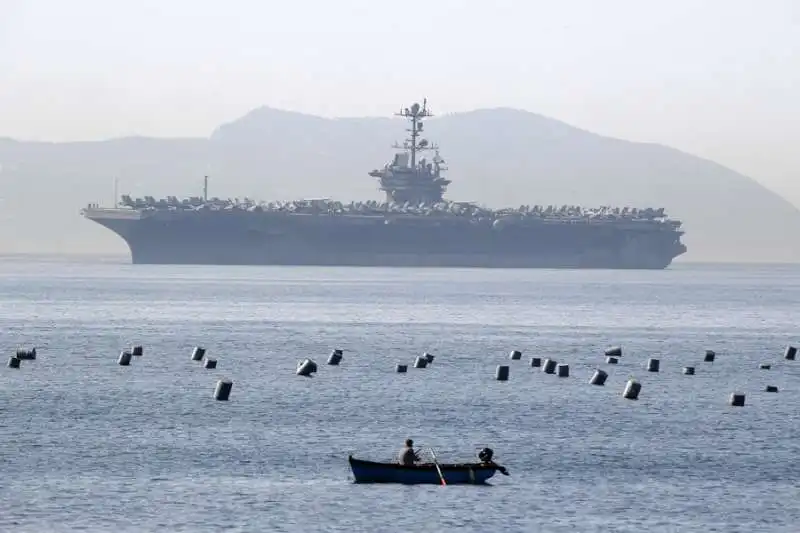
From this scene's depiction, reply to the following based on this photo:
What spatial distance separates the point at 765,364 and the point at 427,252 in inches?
3878

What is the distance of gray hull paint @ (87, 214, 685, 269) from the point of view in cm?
14150

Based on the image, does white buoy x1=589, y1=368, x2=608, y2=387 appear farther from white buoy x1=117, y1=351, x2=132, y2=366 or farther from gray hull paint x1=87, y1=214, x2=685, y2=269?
gray hull paint x1=87, y1=214, x2=685, y2=269

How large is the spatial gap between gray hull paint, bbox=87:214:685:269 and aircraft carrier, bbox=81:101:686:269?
0.27 feet

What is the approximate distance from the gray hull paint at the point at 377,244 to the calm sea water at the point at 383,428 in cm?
7242

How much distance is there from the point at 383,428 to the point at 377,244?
11233cm

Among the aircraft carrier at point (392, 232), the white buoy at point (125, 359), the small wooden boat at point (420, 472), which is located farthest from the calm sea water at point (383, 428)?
the aircraft carrier at point (392, 232)

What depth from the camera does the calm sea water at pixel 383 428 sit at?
2350cm

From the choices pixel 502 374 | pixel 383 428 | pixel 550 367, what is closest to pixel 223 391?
A: pixel 383 428

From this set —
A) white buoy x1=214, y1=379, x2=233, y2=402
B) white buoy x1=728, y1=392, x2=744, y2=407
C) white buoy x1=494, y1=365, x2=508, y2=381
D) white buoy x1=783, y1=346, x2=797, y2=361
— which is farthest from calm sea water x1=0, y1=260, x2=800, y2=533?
white buoy x1=783, y1=346, x2=797, y2=361

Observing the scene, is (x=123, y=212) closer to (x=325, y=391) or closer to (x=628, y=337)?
(x=628, y=337)

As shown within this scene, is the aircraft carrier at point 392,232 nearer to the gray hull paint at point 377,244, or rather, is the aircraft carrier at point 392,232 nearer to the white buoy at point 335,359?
the gray hull paint at point 377,244

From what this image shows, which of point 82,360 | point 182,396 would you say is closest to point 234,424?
point 182,396

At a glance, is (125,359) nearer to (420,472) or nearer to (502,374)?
(502,374)

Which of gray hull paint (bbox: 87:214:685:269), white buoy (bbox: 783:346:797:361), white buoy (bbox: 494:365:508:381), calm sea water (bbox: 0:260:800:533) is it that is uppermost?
gray hull paint (bbox: 87:214:685:269)
